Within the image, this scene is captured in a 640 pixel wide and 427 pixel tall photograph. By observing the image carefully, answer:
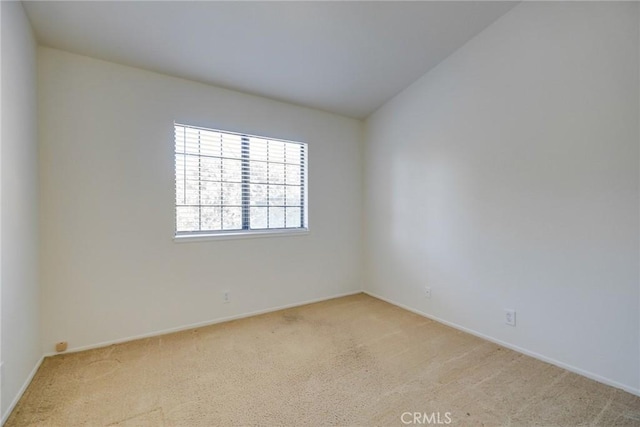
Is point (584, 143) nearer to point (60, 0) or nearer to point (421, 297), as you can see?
point (421, 297)

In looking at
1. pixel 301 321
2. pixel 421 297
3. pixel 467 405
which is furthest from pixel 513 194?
pixel 301 321

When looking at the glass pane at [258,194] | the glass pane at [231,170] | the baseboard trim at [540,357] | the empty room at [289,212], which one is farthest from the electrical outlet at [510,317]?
the glass pane at [231,170]

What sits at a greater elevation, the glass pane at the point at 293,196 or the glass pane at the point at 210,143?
the glass pane at the point at 210,143

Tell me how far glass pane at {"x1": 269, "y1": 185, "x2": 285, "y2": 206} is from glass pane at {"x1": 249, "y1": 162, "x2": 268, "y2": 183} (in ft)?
0.46

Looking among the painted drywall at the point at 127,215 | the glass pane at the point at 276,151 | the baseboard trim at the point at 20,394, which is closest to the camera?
the baseboard trim at the point at 20,394

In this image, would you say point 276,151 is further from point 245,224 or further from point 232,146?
point 245,224

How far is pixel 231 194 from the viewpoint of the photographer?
3078 mm

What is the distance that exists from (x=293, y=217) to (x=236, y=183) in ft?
2.67

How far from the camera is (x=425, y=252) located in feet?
10.3

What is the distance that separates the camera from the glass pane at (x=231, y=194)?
3029 millimetres

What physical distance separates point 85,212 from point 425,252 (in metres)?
3.17

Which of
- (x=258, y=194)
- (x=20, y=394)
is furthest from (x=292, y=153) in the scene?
(x=20, y=394)

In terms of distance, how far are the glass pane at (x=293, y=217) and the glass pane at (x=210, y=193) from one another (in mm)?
848

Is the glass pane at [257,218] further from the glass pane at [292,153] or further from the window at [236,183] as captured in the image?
the glass pane at [292,153]
